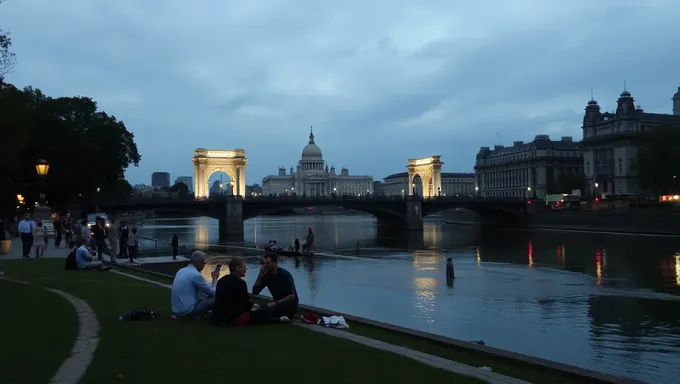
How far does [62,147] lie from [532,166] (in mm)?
119119

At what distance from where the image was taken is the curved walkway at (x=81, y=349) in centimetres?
794

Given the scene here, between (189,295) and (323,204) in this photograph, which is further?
(323,204)

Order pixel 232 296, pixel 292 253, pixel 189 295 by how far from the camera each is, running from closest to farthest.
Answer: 1. pixel 232 296
2. pixel 189 295
3. pixel 292 253

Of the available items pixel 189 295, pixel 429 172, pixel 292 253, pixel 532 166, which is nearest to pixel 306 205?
pixel 292 253

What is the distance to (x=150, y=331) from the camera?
36.3 feet

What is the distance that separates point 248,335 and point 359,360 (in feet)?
7.73

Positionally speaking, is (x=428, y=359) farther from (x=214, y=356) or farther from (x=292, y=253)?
(x=292, y=253)

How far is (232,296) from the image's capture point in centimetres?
1176

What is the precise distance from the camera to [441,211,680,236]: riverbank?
228 feet

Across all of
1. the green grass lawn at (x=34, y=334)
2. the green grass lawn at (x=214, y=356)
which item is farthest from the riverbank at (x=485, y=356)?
the green grass lawn at (x=34, y=334)

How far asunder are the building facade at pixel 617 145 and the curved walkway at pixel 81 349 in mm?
112107

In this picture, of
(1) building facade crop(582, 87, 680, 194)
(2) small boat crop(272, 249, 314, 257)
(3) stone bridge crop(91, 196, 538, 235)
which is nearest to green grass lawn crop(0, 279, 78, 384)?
(2) small boat crop(272, 249, 314, 257)

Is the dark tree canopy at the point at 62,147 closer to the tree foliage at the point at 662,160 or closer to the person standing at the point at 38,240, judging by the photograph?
the person standing at the point at 38,240

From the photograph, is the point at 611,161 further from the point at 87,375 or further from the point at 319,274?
the point at 87,375
